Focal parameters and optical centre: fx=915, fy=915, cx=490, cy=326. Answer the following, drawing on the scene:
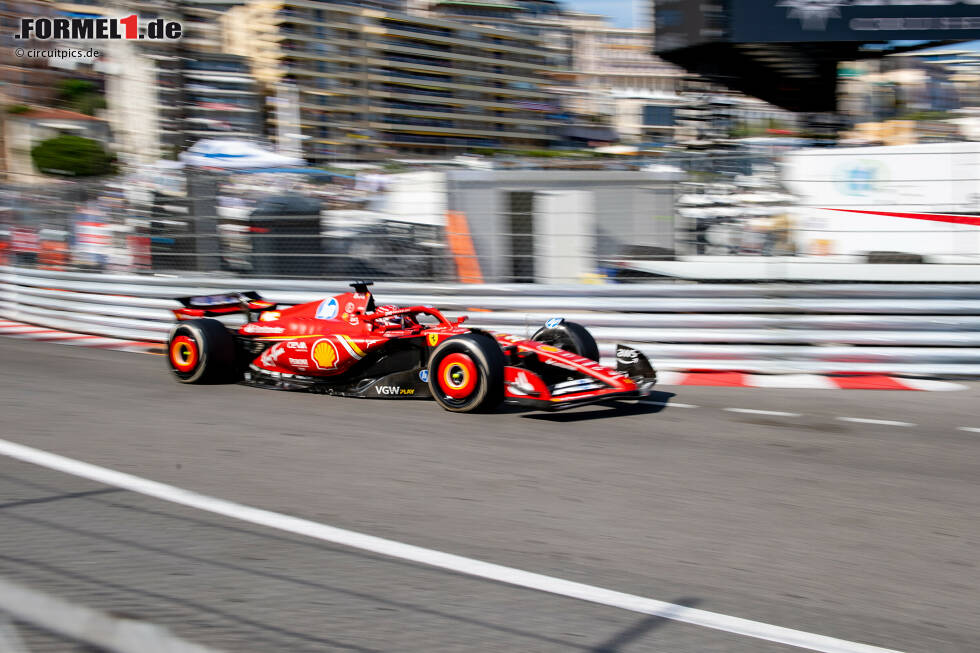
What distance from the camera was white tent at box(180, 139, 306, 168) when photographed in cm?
2252

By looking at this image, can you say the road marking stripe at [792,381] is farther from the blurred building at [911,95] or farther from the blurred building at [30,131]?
the blurred building at [30,131]

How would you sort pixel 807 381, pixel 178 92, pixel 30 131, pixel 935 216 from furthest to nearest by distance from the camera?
pixel 30 131 → pixel 178 92 → pixel 935 216 → pixel 807 381

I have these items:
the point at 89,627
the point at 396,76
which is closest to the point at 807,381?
the point at 89,627

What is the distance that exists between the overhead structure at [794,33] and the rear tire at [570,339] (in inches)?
422

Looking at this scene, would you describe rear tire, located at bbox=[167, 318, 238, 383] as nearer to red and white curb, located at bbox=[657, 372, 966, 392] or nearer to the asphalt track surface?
the asphalt track surface

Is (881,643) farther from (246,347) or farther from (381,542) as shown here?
(246,347)

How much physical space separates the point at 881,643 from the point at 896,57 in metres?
16.6

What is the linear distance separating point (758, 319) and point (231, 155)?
18015 millimetres

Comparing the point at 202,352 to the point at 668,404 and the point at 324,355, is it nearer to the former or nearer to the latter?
the point at 324,355

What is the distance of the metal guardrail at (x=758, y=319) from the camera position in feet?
26.9

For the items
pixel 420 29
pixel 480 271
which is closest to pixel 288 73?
pixel 420 29

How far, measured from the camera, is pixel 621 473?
16.9ft
